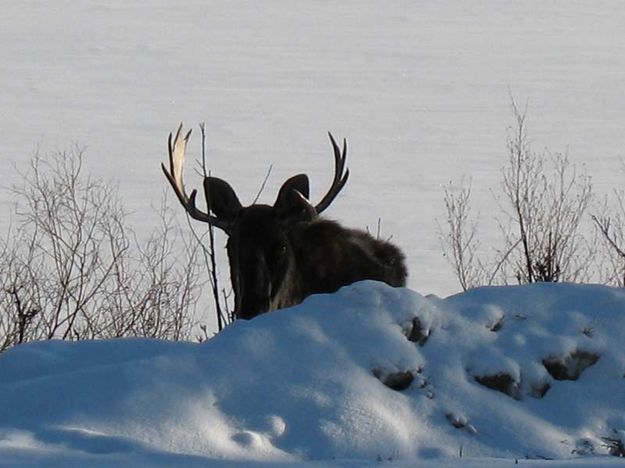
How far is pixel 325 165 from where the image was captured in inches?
1355

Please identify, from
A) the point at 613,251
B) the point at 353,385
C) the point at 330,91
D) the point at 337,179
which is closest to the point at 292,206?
the point at 337,179

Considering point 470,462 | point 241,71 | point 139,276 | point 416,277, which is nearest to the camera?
point 470,462

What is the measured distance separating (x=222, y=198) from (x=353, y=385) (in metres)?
4.96

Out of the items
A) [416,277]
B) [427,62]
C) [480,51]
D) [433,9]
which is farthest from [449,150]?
[433,9]

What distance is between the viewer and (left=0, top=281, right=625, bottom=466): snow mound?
6.77 meters

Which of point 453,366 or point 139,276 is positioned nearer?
point 453,366

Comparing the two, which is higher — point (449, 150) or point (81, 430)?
point (449, 150)

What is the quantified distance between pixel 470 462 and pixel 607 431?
131 centimetres

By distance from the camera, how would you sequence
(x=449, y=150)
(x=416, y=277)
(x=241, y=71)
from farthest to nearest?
(x=241, y=71) < (x=449, y=150) < (x=416, y=277)

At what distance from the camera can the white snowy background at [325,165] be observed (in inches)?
274

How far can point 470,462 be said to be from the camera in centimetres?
643

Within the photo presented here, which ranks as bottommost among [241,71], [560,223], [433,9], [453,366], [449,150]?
[453,366]

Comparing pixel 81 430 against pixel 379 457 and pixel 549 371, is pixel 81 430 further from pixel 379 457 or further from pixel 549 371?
pixel 549 371

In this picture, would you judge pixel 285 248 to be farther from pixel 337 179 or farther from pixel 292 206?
pixel 337 179
